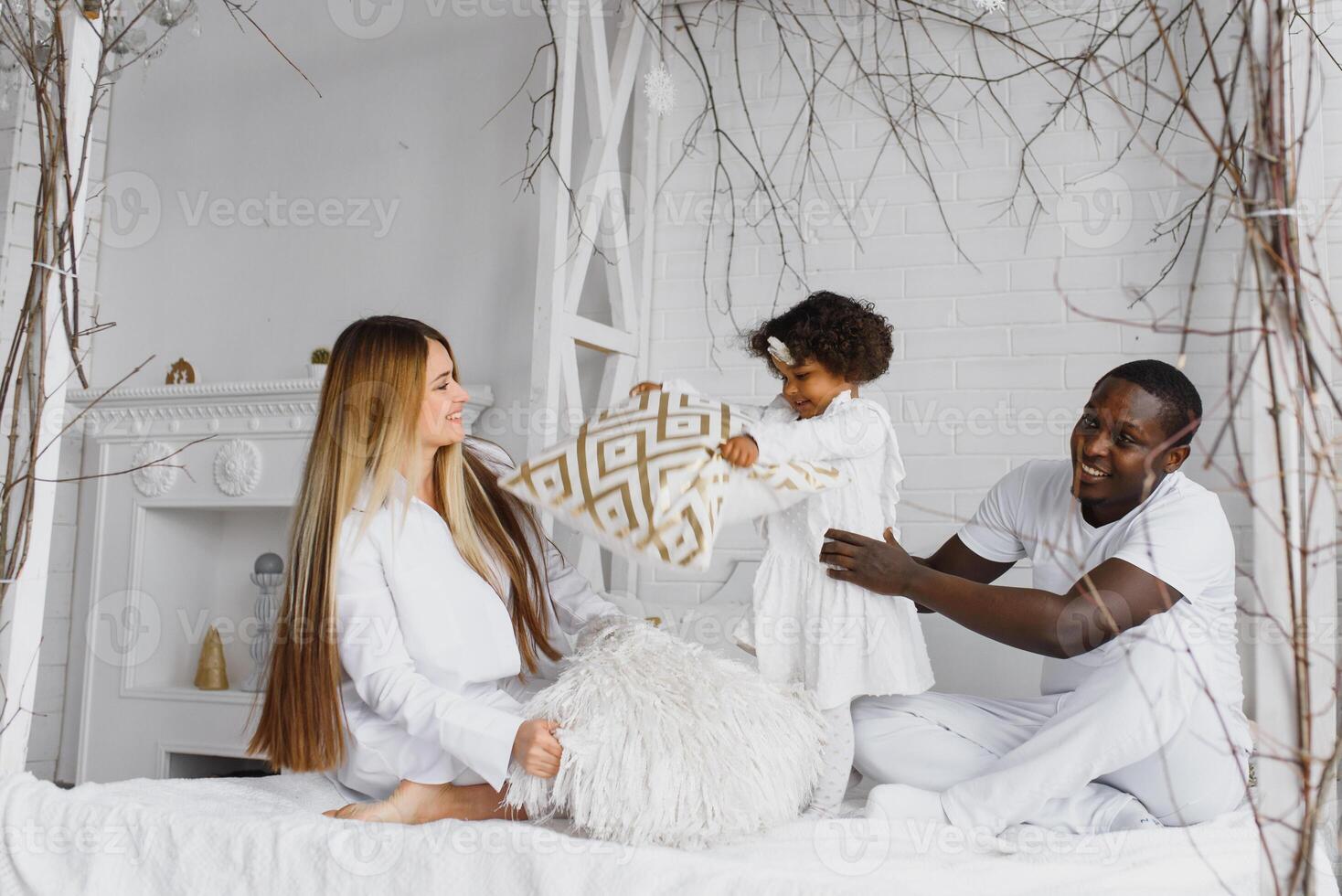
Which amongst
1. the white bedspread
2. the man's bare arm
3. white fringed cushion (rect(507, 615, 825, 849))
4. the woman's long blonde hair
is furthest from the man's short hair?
the woman's long blonde hair

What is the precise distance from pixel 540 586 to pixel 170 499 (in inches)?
78.5

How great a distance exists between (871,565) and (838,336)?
430mm

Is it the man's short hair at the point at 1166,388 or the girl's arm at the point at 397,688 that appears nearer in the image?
the girl's arm at the point at 397,688

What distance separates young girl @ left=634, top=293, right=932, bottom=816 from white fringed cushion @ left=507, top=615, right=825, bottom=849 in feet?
0.41

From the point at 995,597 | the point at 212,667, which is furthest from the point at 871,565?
the point at 212,667

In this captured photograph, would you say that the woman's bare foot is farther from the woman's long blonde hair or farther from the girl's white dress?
the girl's white dress

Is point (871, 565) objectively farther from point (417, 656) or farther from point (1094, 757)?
point (417, 656)

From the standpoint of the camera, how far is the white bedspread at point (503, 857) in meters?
1.63

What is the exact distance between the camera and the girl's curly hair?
2229 mm

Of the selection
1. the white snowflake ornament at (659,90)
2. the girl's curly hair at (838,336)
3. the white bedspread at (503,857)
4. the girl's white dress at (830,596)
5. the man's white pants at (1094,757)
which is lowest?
the white bedspread at (503,857)

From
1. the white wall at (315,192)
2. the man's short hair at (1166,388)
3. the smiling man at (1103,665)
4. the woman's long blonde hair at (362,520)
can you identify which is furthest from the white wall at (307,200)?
the man's short hair at (1166,388)

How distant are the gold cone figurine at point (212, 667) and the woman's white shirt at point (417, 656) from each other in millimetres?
1937

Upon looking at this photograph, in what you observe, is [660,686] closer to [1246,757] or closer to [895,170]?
[1246,757]

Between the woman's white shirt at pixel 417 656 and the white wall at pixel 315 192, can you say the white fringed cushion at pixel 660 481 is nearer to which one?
the woman's white shirt at pixel 417 656
